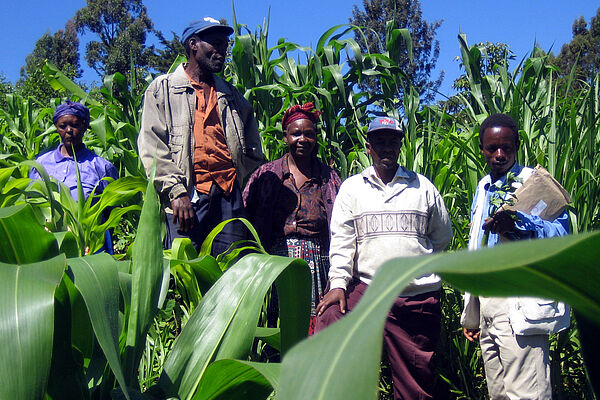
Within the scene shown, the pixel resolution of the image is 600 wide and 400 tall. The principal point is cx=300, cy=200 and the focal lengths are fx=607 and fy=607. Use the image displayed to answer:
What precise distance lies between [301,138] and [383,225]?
79 cm

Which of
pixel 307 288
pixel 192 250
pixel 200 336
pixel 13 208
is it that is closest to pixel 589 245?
pixel 307 288

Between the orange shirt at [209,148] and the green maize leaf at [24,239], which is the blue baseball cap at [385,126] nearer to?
the orange shirt at [209,148]

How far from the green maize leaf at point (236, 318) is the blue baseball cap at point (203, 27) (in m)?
2.17

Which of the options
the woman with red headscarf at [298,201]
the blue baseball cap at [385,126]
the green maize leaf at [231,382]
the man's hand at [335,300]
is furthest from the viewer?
the woman with red headscarf at [298,201]

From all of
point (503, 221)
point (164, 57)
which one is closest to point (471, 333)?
point (503, 221)

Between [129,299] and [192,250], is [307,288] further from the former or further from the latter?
[192,250]

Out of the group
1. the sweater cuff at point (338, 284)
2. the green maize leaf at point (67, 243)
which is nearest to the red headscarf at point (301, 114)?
the sweater cuff at point (338, 284)

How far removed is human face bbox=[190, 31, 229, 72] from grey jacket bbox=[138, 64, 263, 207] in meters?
0.14

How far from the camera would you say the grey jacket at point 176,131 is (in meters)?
2.96

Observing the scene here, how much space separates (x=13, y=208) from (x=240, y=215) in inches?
85.1

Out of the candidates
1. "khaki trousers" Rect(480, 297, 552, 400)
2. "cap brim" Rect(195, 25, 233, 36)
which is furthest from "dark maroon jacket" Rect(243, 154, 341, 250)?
"khaki trousers" Rect(480, 297, 552, 400)

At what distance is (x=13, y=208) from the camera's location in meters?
1.04

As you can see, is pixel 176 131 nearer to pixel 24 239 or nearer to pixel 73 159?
pixel 73 159

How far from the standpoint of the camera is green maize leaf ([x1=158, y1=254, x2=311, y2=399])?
1.08 m
